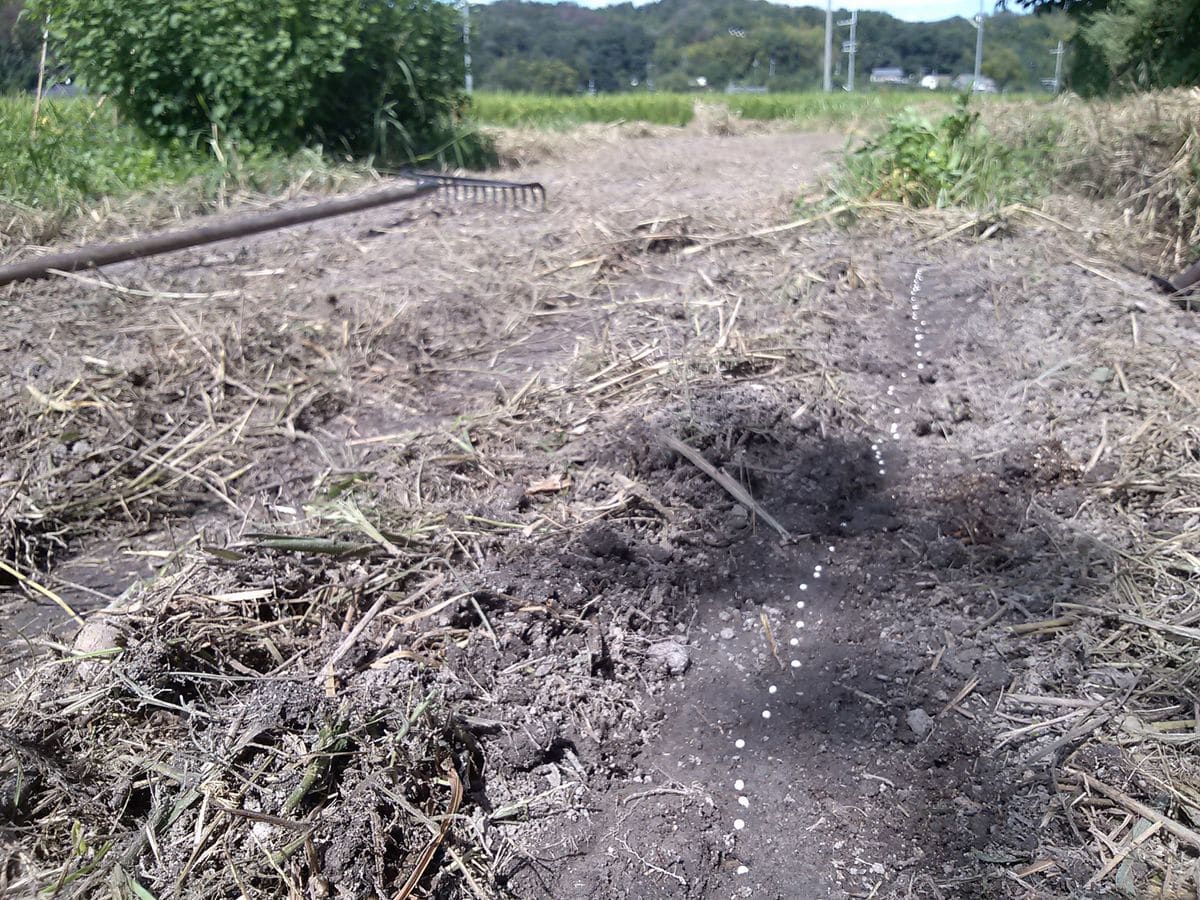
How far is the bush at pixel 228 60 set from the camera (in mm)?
6164

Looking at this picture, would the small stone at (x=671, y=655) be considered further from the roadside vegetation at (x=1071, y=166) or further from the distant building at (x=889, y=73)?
the distant building at (x=889, y=73)

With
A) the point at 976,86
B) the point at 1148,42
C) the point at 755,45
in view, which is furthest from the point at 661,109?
the point at 755,45

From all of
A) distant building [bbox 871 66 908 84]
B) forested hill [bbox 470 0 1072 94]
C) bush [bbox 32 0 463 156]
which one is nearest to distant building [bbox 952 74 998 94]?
bush [bbox 32 0 463 156]

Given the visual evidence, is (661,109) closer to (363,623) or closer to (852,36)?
(363,623)

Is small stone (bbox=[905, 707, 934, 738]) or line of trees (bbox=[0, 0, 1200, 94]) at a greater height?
line of trees (bbox=[0, 0, 1200, 94])

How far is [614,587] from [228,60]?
18.9 feet

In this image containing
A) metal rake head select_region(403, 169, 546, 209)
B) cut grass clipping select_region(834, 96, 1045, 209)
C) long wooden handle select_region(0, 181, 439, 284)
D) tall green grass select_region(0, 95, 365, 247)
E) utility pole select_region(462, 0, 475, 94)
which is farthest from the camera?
utility pole select_region(462, 0, 475, 94)

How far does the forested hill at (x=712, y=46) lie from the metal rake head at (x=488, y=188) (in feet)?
54.8

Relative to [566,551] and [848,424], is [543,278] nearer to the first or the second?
[848,424]

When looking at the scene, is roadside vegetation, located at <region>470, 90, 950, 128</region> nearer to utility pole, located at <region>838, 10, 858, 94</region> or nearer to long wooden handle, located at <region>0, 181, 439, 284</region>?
long wooden handle, located at <region>0, 181, 439, 284</region>

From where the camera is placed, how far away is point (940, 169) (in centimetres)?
448

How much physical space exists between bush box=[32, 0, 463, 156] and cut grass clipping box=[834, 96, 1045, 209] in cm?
394

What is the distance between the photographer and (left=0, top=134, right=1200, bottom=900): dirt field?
1.59m

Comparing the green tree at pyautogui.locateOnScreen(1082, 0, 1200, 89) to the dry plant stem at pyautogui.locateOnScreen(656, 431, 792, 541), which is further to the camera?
the green tree at pyautogui.locateOnScreen(1082, 0, 1200, 89)
